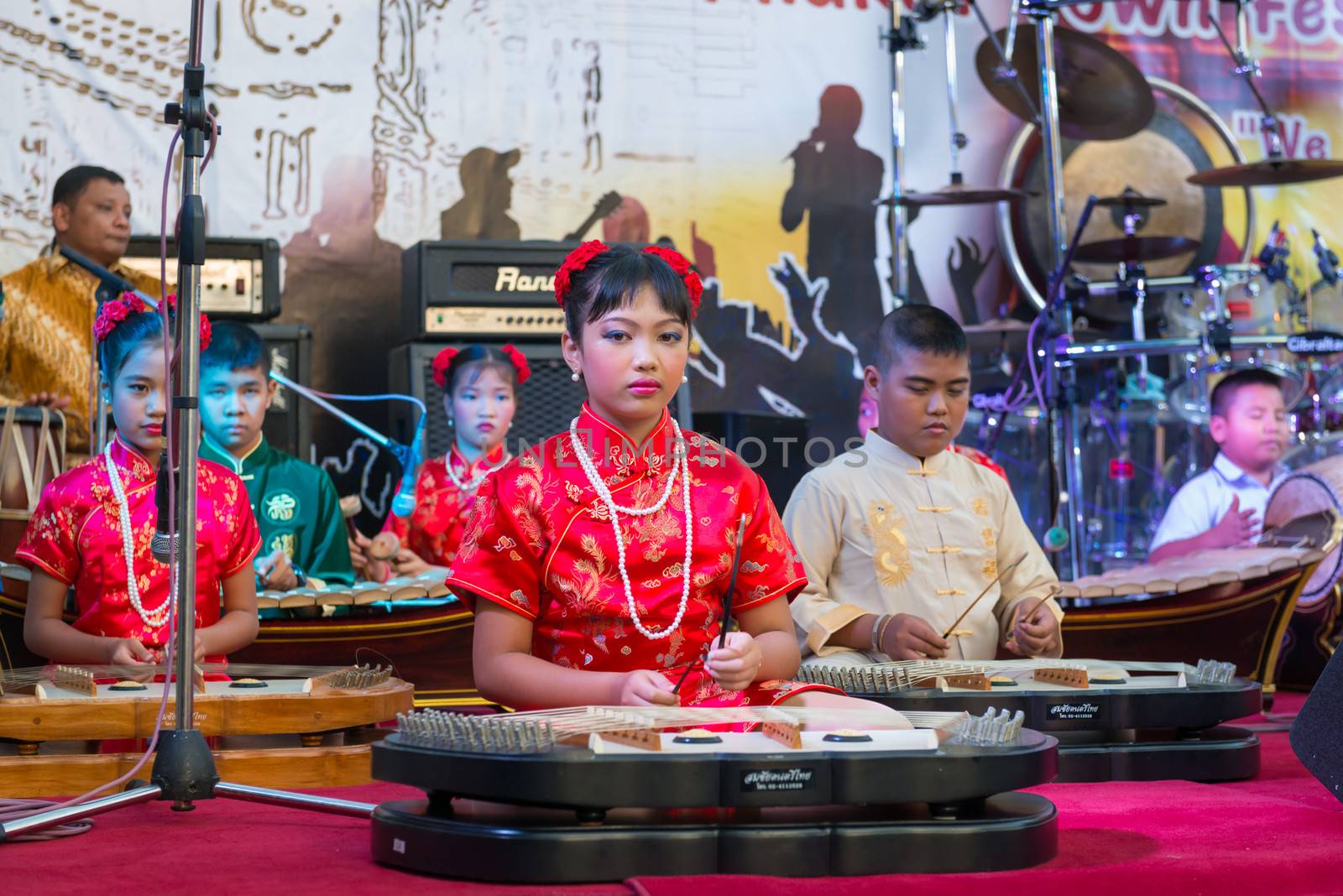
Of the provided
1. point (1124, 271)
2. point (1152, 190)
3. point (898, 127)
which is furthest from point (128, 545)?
point (1152, 190)

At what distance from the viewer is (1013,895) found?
1.97 m

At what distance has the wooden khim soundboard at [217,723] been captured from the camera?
2.76 meters

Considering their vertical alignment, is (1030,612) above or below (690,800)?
above

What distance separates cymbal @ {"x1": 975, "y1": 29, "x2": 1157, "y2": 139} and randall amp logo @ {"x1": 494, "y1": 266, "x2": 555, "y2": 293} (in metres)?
2.08

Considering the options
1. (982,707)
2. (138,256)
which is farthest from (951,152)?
(982,707)

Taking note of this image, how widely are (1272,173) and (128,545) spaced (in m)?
4.77

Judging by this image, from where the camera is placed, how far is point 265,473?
4.79 metres

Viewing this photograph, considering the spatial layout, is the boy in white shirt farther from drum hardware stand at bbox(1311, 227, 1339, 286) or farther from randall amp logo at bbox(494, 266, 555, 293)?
randall amp logo at bbox(494, 266, 555, 293)

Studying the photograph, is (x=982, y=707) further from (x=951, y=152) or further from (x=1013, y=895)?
(x=951, y=152)

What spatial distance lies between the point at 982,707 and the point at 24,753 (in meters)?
1.78

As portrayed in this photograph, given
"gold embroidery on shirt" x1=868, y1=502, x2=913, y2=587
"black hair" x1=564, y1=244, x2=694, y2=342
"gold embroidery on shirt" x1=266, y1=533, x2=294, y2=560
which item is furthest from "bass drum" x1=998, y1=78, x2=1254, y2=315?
"black hair" x1=564, y1=244, x2=694, y2=342

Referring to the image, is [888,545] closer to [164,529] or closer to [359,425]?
[164,529]

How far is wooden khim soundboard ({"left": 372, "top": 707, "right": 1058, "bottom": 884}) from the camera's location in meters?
1.99

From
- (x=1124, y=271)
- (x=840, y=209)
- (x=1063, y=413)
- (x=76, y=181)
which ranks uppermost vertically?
(x=840, y=209)
